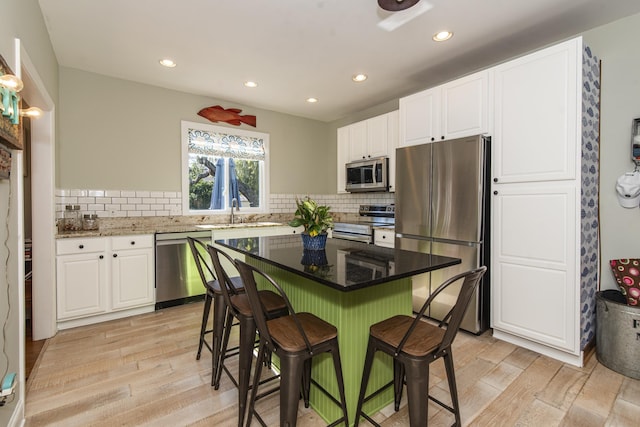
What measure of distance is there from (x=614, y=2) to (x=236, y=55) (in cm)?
304

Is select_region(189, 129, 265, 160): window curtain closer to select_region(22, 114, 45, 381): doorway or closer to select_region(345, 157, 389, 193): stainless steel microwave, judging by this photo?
select_region(345, 157, 389, 193): stainless steel microwave

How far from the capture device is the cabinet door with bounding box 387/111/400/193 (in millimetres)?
3893

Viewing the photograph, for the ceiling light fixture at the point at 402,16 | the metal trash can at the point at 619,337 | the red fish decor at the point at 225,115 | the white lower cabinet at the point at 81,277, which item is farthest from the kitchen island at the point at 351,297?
the red fish decor at the point at 225,115

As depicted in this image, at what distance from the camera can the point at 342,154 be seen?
15.5ft

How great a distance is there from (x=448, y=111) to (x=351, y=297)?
227 cm

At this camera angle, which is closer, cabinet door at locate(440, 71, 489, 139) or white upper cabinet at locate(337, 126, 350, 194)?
cabinet door at locate(440, 71, 489, 139)

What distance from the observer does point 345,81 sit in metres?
3.64

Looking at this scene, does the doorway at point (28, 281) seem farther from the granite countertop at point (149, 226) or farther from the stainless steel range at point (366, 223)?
the stainless steel range at point (366, 223)

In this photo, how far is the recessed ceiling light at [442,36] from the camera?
8.45 feet

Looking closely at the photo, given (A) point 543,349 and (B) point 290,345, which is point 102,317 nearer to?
(B) point 290,345

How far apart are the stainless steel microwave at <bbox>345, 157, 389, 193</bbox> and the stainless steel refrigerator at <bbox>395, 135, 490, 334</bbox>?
0.67 m

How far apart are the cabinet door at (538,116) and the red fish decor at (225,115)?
3.20 metres

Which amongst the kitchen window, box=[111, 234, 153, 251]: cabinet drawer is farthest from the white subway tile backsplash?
box=[111, 234, 153, 251]: cabinet drawer

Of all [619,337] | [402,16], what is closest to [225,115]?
[402,16]
